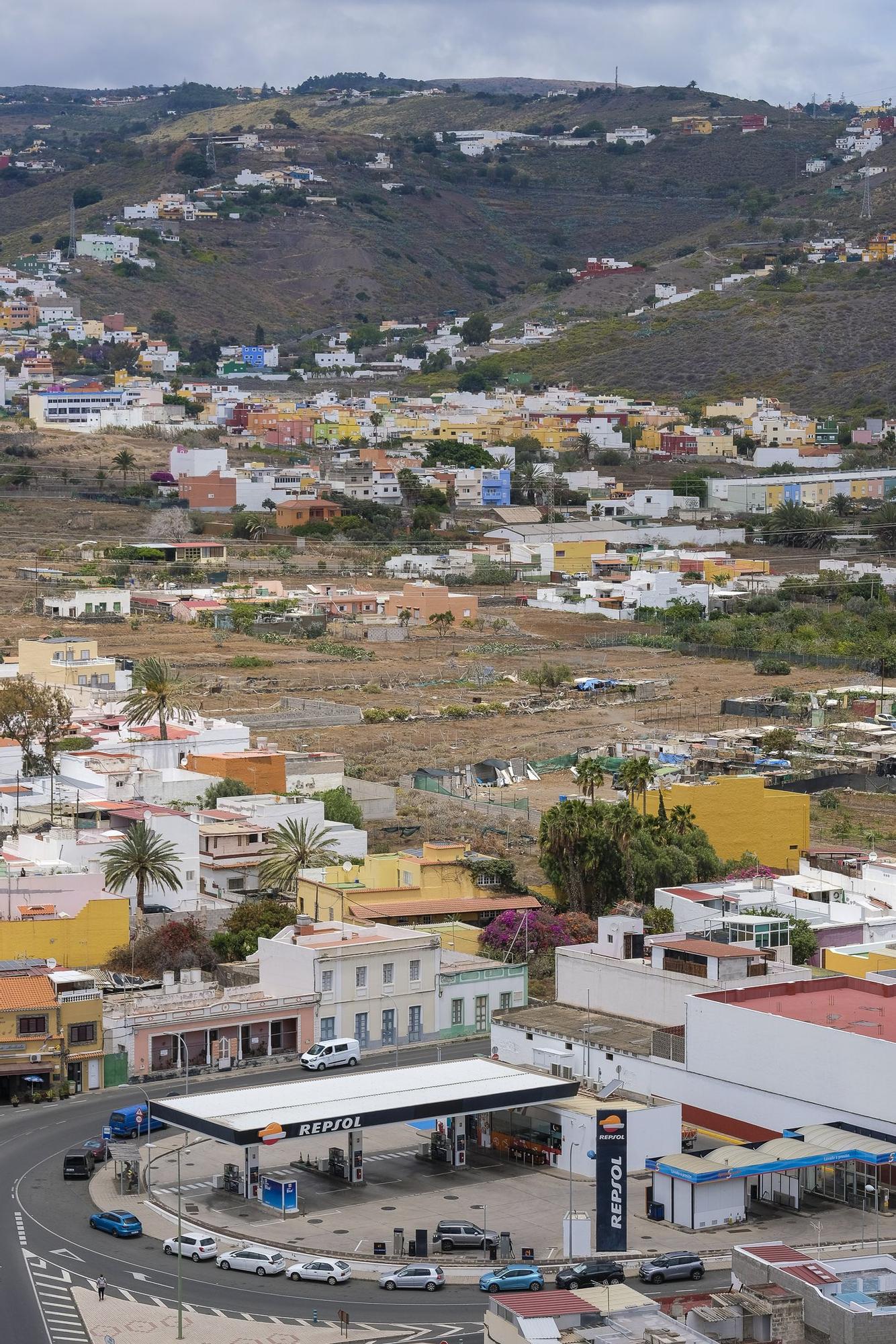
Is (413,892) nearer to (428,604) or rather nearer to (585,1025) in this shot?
(585,1025)

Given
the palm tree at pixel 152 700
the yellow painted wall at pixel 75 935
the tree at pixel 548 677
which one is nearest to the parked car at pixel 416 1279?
the yellow painted wall at pixel 75 935

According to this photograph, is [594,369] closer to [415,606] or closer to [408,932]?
[415,606]

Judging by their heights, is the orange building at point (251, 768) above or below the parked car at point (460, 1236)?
above

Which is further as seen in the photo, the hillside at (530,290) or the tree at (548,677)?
the hillside at (530,290)

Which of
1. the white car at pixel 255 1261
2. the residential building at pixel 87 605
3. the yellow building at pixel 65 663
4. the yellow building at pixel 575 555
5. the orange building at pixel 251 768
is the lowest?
the white car at pixel 255 1261

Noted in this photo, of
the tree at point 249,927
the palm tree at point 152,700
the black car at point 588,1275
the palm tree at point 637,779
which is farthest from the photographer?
the palm tree at point 152,700

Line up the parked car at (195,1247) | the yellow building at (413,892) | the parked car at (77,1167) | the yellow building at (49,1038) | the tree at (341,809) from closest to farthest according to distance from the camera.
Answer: the parked car at (195,1247), the parked car at (77,1167), the yellow building at (49,1038), the yellow building at (413,892), the tree at (341,809)

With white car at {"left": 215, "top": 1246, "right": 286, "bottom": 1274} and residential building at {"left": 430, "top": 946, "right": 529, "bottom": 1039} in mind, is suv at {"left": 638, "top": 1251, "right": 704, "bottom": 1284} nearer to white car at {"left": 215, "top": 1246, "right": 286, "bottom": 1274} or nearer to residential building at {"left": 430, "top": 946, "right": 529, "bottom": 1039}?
white car at {"left": 215, "top": 1246, "right": 286, "bottom": 1274}

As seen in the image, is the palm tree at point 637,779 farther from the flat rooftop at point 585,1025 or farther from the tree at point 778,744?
the tree at point 778,744

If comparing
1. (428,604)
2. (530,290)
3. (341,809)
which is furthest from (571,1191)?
(530,290)
